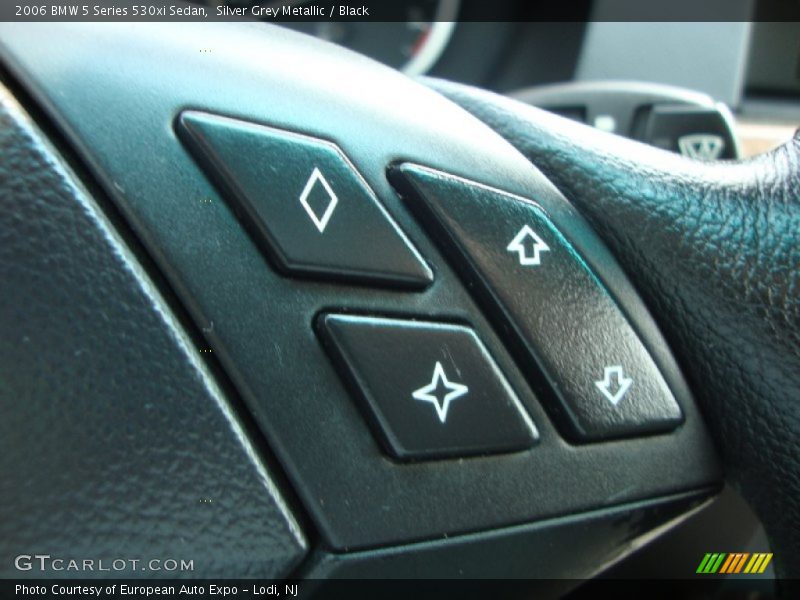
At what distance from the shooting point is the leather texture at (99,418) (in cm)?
35

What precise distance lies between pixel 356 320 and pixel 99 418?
0.43 feet

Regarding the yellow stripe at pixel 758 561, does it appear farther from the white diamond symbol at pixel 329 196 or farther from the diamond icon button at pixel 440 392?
the white diamond symbol at pixel 329 196

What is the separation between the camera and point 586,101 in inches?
58.7

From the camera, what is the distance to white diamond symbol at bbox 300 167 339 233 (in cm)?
42

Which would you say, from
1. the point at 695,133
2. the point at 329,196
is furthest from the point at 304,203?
the point at 695,133

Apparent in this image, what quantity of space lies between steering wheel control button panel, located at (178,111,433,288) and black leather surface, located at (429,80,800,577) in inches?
5.9

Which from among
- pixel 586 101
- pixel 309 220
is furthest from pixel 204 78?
pixel 586 101

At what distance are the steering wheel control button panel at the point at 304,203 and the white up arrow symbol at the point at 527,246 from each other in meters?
0.06

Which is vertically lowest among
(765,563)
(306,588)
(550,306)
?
(765,563)

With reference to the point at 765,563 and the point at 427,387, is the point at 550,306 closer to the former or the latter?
the point at 427,387

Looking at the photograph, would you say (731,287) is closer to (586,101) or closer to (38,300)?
(38,300)

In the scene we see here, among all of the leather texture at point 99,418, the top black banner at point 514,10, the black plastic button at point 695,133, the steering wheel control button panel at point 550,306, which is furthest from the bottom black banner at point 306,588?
the black plastic button at point 695,133

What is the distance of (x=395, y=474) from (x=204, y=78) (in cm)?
23

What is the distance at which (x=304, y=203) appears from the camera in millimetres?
418
